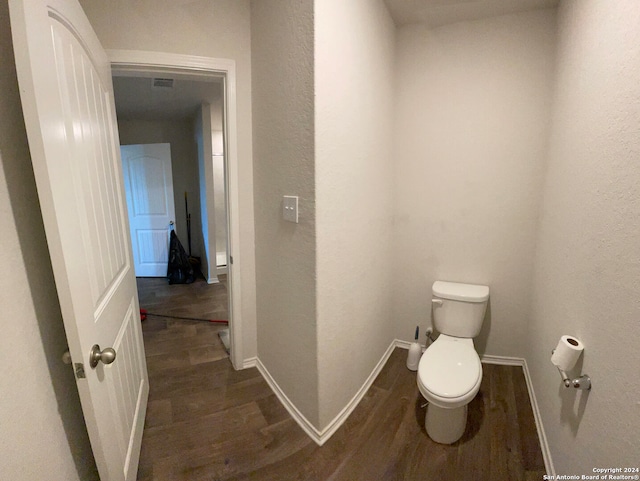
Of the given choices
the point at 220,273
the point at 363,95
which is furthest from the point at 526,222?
→ the point at 220,273

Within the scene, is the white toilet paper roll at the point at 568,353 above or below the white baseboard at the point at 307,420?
above

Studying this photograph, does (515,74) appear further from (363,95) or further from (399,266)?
(399,266)

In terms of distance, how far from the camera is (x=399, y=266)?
232cm

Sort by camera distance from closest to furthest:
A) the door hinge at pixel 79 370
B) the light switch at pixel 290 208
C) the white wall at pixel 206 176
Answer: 1. the door hinge at pixel 79 370
2. the light switch at pixel 290 208
3. the white wall at pixel 206 176

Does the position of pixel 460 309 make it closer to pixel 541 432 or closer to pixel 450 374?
pixel 450 374

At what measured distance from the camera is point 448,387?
141 cm

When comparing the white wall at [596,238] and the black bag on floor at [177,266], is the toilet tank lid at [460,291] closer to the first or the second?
the white wall at [596,238]

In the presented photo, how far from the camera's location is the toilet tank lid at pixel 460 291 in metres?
1.93

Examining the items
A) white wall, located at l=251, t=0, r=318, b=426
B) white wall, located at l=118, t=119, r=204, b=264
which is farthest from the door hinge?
white wall, located at l=118, t=119, r=204, b=264

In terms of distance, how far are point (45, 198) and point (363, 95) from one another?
147 centimetres

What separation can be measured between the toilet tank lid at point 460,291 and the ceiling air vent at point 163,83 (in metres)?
3.07

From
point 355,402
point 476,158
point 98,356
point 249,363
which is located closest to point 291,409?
point 355,402

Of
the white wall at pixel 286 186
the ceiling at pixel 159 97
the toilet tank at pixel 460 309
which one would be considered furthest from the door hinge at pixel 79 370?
the ceiling at pixel 159 97

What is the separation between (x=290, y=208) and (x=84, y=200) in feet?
2.70
